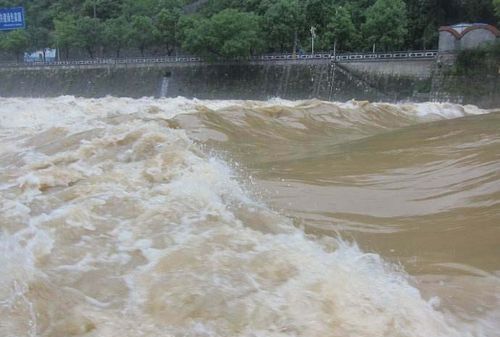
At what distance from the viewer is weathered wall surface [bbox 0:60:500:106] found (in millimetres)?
23328

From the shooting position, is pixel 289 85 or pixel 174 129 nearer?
pixel 174 129

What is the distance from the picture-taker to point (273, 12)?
29.8 m

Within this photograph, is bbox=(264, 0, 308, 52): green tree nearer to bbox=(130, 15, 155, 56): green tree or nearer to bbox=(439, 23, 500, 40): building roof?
bbox=(439, 23, 500, 40): building roof

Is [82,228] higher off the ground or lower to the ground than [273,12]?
lower

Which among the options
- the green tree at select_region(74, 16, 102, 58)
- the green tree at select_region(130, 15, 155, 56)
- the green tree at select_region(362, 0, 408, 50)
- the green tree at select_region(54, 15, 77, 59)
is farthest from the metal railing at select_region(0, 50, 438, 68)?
the green tree at select_region(74, 16, 102, 58)

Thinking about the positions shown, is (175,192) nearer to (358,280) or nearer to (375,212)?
(375,212)

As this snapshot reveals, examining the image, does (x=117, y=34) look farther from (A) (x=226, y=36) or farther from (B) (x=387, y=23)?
(B) (x=387, y=23)

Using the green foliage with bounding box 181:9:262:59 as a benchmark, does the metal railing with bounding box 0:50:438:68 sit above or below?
below

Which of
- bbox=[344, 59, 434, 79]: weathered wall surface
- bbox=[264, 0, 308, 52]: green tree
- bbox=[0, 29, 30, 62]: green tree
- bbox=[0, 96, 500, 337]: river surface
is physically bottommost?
bbox=[0, 96, 500, 337]: river surface

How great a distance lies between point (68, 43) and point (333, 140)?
3643cm

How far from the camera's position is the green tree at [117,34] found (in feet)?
127

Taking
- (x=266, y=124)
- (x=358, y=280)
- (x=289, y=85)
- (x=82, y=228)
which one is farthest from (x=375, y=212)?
(x=289, y=85)

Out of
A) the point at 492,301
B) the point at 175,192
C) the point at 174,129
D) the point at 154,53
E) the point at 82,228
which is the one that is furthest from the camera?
the point at 154,53

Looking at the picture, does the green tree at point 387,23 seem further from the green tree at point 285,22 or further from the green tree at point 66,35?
the green tree at point 66,35
